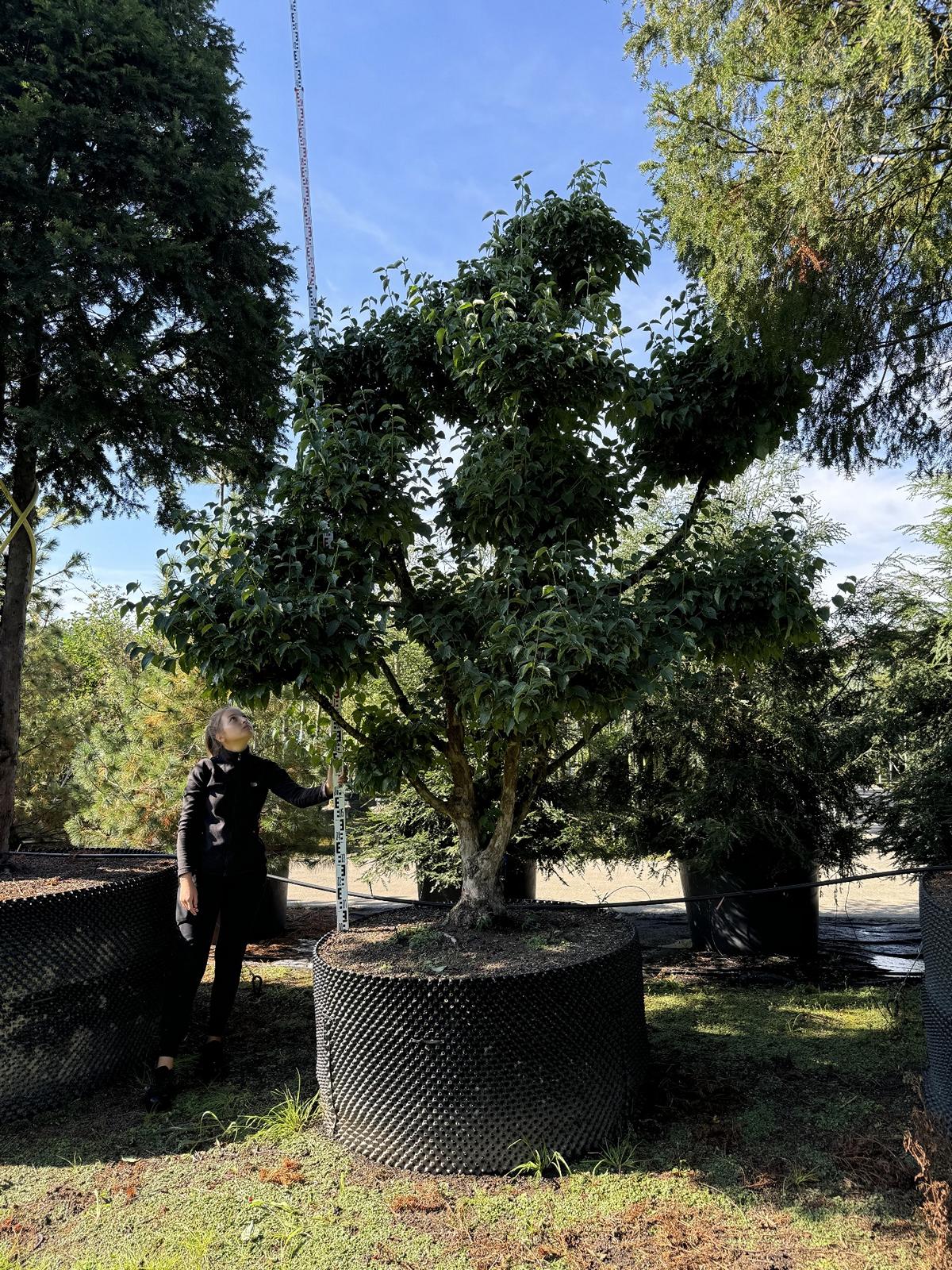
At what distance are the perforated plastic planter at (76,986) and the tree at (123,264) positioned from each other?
48.8 inches

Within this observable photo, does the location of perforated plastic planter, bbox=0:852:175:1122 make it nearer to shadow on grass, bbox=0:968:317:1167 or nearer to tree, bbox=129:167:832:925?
shadow on grass, bbox=0:968:317:1167

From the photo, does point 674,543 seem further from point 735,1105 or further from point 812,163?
point 735,1105

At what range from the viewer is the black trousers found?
363 cm

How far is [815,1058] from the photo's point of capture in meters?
3.58

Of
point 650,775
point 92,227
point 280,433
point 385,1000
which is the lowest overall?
point 385,1000

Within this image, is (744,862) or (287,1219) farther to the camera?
(744,862)

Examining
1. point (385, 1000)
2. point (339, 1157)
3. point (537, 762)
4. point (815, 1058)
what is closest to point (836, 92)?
point (537, 762)

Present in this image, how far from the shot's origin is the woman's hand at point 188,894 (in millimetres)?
3583

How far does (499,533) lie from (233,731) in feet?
4.77

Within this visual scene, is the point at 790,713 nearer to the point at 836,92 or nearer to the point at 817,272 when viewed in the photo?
the point at 817,272

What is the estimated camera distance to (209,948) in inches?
147

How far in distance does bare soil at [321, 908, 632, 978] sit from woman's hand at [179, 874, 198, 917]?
0.57m

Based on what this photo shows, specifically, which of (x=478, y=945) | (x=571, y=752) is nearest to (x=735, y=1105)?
(x=478, y=945)

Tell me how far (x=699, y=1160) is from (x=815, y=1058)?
41.7 inches
